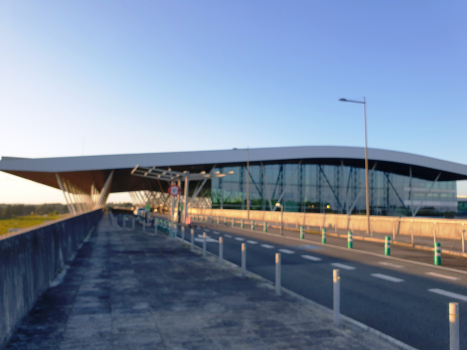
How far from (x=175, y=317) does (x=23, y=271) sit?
2.79m

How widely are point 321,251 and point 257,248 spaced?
3.04 meters

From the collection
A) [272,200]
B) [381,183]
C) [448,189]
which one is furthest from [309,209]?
[448,189]

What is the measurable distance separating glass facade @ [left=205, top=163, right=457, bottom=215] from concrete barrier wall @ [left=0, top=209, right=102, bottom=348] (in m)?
50.7

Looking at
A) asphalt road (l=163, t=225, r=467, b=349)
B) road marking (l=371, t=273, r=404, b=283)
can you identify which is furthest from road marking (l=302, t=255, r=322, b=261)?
road marking (l=371, t=273, r=404, b=283)

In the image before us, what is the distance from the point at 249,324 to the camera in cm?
597

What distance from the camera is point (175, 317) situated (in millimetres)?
6312

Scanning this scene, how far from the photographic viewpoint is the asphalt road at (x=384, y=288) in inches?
249

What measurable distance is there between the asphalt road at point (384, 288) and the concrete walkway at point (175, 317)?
0.93 m

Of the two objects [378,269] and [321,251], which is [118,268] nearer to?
[378,269]

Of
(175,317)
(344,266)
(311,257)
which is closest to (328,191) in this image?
(311,257)

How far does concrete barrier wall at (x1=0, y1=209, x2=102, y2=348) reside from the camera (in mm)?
5266

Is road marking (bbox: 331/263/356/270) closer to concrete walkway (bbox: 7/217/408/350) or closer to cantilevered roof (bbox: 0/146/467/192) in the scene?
concrete walkway (bbox: 7/217/408/350)

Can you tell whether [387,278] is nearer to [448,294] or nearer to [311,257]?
[448,294]

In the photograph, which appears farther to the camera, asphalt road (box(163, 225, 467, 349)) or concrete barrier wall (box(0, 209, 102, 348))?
asphalt road (box(163, 225, 467, 349))
